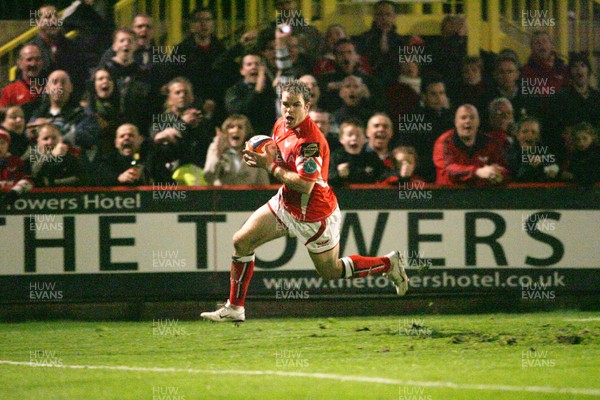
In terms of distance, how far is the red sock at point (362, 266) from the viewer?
9258 mm

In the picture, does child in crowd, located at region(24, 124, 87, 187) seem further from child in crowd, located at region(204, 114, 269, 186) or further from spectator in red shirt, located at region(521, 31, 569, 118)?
spectator in red shirt, located at region(521, 31, 569, 118)

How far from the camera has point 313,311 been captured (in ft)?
35.9

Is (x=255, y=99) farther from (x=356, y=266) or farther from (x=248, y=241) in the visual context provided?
(x=356, y=266)

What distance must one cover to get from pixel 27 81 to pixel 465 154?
526cm

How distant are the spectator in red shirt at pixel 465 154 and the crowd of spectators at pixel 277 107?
0.05 feet

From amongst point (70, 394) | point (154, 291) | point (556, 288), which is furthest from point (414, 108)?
point (70, 394)

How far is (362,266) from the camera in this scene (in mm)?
9320

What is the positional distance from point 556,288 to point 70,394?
595 cm

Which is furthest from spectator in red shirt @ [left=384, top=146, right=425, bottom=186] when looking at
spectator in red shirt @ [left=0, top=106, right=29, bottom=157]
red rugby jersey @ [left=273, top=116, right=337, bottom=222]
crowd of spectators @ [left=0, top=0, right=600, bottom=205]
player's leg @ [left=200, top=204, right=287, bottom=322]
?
spectator in red shirt @ [left=0, top=106, right=29, bottom=157]
